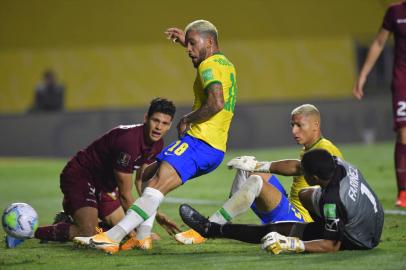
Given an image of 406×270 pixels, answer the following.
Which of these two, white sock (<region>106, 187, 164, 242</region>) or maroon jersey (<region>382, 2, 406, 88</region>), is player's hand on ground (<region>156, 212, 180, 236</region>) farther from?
maroon jersey (<region>382, 2, 406, 88</region>)

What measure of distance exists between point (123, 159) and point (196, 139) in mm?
780

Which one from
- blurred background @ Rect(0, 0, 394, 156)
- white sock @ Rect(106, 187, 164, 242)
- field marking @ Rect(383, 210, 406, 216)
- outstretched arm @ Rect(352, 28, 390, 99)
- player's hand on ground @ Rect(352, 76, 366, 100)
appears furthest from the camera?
blurred background @ Rect(0, 0, 394, 156)

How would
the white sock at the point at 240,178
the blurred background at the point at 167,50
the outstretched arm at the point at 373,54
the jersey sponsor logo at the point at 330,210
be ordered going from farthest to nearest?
the blurred background at the point at 167,50, the outstretched arm at the point at 373,54, the white sock at the point at 240,178, the jersey sponsor logo at the point at 330,210

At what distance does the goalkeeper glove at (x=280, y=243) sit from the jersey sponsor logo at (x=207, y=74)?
4.43 ft

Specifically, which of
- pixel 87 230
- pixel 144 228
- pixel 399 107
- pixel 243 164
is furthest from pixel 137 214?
pixel 399 107

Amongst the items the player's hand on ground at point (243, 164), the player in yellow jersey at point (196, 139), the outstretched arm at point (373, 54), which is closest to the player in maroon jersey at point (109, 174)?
the player in yellow jersey at point (196, 139)

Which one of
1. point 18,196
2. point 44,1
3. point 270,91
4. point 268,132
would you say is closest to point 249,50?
point 270,91

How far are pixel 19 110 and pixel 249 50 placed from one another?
6.72 m

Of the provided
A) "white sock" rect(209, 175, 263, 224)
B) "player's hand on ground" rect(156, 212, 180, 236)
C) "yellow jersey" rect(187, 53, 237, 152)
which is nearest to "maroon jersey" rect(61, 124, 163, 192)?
"player's hand on ground" rect(156, 212, 180, 236)

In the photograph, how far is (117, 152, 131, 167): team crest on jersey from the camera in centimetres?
761

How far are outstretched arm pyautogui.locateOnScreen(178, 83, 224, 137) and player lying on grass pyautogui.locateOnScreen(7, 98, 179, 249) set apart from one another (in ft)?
1.72

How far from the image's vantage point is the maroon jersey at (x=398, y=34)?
9789 mm

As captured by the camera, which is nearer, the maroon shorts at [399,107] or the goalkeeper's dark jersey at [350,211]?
the goalkeeper's dark jersey at [350,211]

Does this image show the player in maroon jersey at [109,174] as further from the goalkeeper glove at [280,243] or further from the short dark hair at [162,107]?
the goalkeeper glove at [280,243]
